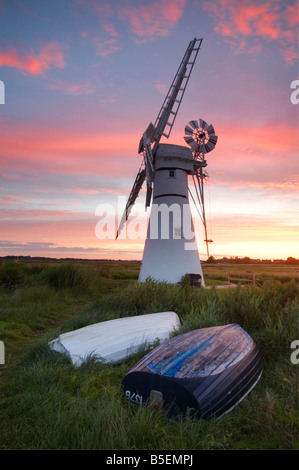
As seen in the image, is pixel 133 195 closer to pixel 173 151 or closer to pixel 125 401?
pixel 173 151

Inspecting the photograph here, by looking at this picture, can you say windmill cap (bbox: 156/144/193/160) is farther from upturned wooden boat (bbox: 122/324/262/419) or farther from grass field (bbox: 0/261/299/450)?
upturned wooden boat (bbox: 122/324/262/419)

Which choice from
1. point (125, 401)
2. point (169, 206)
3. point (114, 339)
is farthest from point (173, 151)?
point (125, 401)

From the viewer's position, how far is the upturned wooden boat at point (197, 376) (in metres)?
3.83

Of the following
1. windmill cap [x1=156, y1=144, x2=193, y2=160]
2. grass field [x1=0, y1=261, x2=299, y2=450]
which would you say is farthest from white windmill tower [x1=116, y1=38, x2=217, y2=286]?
grass field [x1=0, y1=261, x2=299, y2=450]

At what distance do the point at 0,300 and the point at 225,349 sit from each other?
918 centimetres

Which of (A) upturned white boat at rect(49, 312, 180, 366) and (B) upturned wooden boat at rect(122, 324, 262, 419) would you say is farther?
(A) upturned white boat at rect(49, 312, 180, 366)

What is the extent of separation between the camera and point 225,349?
4621mm

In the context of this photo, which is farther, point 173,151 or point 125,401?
point 173,151

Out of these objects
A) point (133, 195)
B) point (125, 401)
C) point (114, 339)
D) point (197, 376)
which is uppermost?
point (133, 195)

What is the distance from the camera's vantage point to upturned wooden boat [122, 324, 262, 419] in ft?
12.6

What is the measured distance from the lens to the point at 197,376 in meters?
3.95

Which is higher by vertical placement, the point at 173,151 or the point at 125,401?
the point at 173,151

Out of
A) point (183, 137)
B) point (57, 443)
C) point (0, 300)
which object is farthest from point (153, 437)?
point (183, 137)
